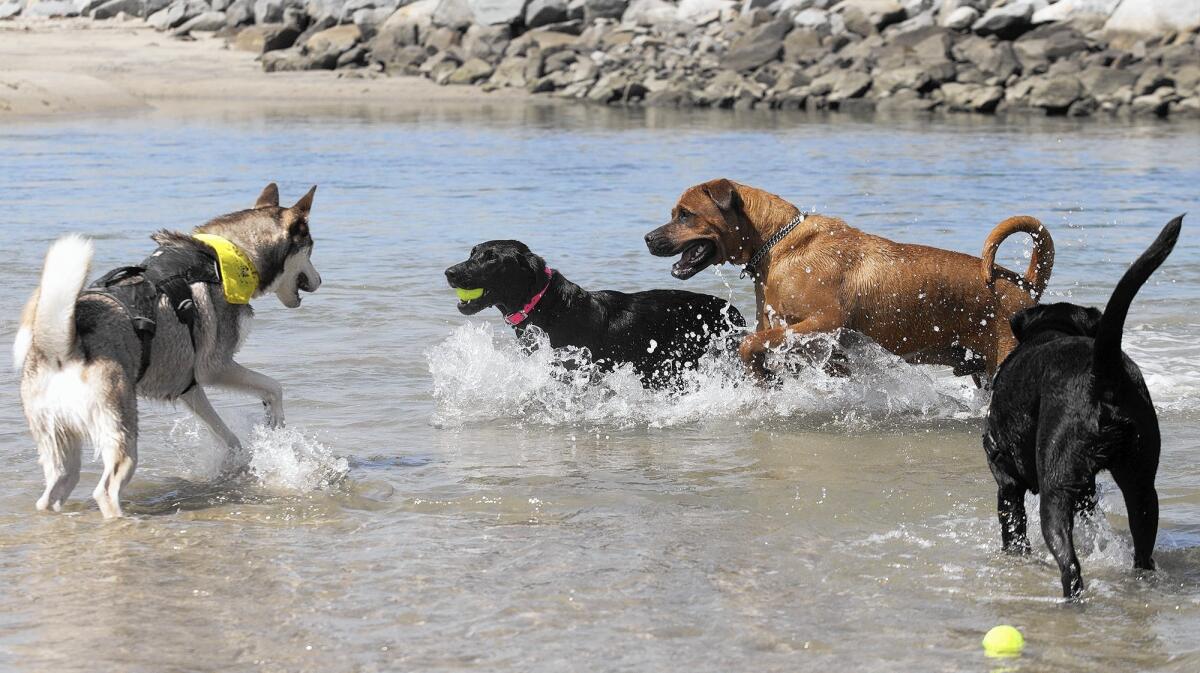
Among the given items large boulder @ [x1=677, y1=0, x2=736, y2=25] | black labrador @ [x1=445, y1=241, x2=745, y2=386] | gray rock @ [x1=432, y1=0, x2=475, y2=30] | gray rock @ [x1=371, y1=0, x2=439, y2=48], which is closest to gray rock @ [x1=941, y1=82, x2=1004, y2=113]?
large boulder @ [x1=677, y1=0, x2=736, y2=25]

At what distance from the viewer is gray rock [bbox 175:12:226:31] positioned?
41.8 meters

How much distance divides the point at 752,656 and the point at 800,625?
0.31 meters

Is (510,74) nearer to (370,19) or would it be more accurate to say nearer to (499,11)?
(499,11)

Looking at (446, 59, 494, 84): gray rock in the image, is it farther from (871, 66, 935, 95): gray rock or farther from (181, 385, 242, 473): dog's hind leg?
(181, 385, 242, 473): dog's hind leg

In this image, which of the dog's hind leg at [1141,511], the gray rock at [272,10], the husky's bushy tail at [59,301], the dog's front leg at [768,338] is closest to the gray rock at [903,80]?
the gray rock at [272,10]

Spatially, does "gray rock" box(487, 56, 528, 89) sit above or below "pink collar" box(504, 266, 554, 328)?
above

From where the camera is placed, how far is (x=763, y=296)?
7359 millimetres

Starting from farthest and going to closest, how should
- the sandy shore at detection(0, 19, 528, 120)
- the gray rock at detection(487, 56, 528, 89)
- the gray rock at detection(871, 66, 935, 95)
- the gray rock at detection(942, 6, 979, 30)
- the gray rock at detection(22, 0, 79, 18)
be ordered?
the gray rock at detection(22, 0, 79, 18) → the gray rock at detection(487, 56, 528, 89) → the gray rock at detection(942, 6, 979, 30) → the gray rock at detection(871, 66, 935, 95) → the sandy shore at detection(0, 19, 528, 120)

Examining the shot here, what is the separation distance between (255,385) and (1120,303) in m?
3.70

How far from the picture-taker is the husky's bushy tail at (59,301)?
194 inches

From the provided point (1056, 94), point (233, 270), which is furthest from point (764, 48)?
point (233, 270)

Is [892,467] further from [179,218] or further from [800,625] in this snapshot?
[179,218]

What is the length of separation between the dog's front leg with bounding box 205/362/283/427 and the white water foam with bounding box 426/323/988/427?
3.80 ft

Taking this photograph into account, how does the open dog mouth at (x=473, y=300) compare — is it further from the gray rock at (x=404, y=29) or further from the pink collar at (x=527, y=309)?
the gray rock at (x=404, y=29)
